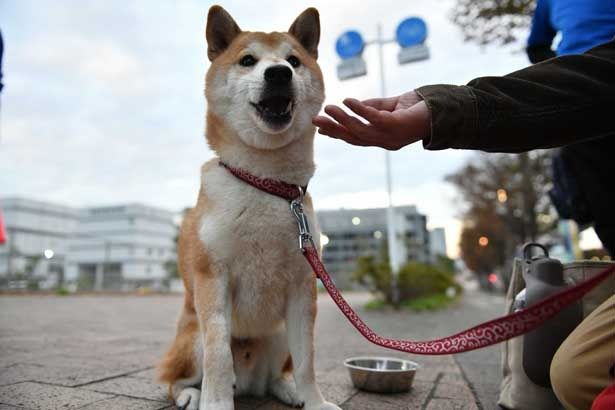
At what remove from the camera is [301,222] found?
6.38ft

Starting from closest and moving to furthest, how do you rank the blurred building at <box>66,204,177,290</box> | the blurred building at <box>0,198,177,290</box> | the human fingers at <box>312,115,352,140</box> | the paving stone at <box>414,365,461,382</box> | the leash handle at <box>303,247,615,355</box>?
the leash handle at <box>303,247,615,355</box> < the human fingers at <box>312,115,352,140</box> < the paving stone at <box>414,365,461,382</box> < the blurred building at <box>0,198,177,290</box> < the blurred building at <box>66,204,177,290</box>

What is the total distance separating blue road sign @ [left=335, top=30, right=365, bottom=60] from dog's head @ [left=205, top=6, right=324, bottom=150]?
8528 millimetres

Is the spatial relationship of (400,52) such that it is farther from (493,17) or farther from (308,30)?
(308,30)

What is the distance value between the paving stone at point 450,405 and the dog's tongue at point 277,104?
1.77 m

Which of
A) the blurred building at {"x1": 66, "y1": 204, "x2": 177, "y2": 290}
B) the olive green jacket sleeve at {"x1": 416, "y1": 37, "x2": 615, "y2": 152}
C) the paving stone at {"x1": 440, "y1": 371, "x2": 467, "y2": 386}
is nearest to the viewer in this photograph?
the olive green jacket sleeve at {"x1": 416, "y1": 37, "x2": 615, "y2": 152}

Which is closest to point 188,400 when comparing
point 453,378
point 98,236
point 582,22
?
point 453,378

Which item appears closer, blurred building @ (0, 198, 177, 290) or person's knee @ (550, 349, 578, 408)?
person's knee @ (550, 349, 578, 408)

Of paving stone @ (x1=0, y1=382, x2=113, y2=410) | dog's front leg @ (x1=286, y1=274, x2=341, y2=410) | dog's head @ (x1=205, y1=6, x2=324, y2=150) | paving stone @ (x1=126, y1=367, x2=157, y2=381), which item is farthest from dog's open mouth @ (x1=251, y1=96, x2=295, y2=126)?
paving stone @ (x1=126, y1=367, x2=157, y2=381)

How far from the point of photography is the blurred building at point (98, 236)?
204 ft

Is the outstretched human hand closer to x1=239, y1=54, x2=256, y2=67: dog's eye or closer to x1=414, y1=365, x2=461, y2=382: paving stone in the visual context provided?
x1=239, y1=54, x2=256, y2=67: dog's eye

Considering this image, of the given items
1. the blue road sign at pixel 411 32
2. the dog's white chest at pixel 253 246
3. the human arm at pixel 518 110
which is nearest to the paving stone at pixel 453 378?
the dog's white chest at pixel 253 246

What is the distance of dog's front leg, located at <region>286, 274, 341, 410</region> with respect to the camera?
6.63 ft

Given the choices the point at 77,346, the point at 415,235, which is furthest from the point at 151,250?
the point at 77,346

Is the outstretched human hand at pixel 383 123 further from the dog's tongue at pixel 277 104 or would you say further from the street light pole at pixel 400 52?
the street light pole at pixel 400 52
